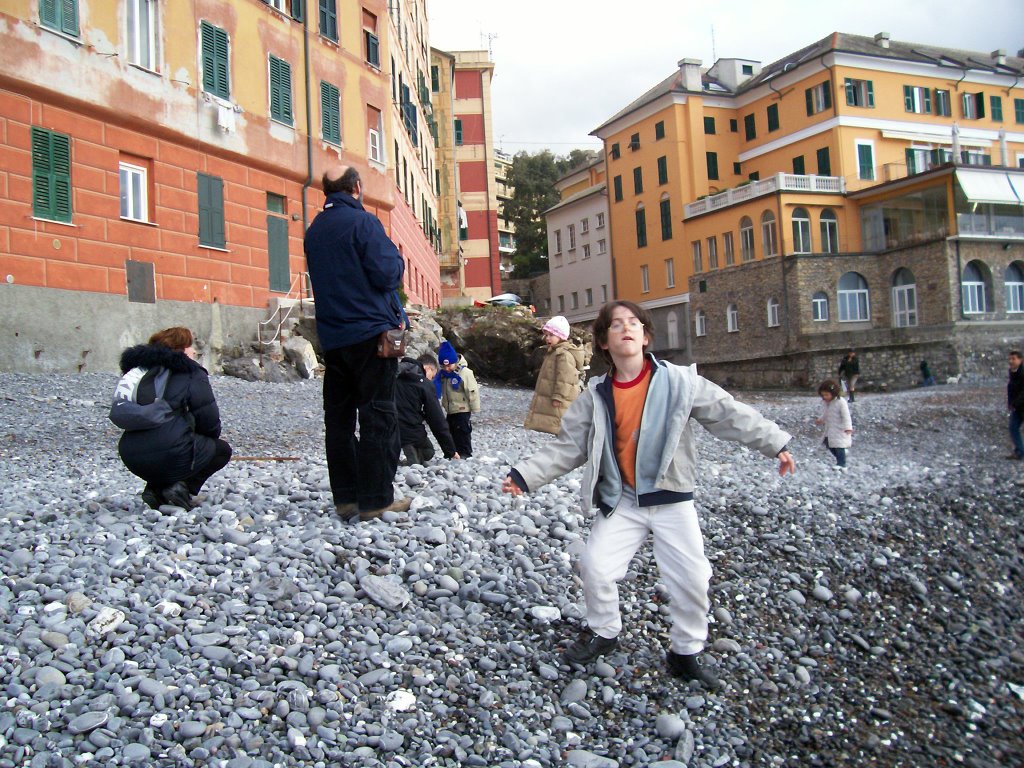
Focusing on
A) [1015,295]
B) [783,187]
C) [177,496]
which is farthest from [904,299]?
[177,496]

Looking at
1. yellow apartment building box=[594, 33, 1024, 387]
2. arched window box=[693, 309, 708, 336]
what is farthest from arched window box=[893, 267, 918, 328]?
arched window box=[693, 309, 708, 336]

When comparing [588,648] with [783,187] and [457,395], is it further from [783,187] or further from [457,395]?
[783,187]

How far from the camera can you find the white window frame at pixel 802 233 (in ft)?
136

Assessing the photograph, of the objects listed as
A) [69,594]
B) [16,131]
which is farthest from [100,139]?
[69,594]

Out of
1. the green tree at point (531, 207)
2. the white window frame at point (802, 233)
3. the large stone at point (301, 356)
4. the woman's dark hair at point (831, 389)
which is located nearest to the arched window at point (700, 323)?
the white window frame at point (802, 233)

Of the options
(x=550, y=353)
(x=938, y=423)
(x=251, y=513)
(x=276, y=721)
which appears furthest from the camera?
(x=938, y=423)

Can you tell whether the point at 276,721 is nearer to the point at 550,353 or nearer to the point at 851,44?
the point at 550,353

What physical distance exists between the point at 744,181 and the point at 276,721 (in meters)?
50.9

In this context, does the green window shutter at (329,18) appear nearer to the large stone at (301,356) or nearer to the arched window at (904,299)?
the large stone at (301,356)

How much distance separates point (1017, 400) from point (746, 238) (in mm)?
30997

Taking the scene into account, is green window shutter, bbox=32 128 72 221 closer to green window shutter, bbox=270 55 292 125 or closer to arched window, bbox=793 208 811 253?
green window shutter, bbox=270 55 292 125

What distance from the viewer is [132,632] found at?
12.7 ft

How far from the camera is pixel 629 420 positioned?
12.7ft

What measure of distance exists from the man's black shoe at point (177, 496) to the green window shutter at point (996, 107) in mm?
55041
